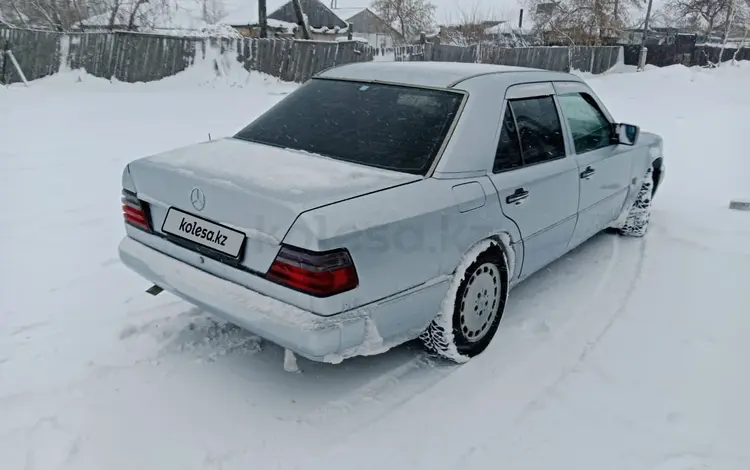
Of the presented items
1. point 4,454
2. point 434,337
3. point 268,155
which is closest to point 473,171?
point 434,337

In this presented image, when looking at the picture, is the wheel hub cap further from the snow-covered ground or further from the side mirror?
the side mirror

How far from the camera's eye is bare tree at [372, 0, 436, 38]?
150 feet

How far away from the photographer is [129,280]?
4.02 metres

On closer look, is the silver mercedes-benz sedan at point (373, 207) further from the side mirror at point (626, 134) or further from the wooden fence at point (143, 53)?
the wooden fence at point (143, 53)

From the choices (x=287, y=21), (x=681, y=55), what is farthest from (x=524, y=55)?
(x=287, y=21)

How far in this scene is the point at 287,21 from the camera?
42656mm

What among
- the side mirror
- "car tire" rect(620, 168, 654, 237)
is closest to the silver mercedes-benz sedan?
the side mirror

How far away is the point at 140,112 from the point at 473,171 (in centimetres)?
1063

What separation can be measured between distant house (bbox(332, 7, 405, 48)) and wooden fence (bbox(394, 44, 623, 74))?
40.0 feet

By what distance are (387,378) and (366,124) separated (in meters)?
1.41

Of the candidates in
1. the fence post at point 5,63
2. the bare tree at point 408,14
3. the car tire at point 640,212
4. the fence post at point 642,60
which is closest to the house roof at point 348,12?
the bare tree at point 408,14

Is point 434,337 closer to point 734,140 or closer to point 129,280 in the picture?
point 129,280

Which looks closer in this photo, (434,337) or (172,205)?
(172,205)

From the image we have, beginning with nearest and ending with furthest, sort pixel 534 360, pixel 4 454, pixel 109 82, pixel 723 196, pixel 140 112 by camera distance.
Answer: pixel 4 454
pixel 534 360
pixel 723 196
pixel 140 112
pixel 109 82
